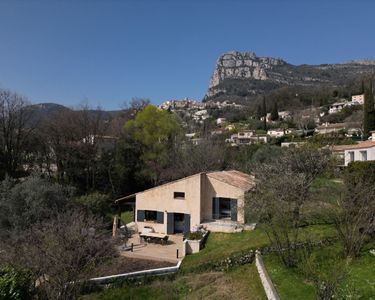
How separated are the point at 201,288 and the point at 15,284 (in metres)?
7.37

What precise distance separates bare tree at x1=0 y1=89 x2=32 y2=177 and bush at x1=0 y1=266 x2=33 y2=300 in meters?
23.9

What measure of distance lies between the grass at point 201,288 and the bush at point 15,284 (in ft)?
11.9

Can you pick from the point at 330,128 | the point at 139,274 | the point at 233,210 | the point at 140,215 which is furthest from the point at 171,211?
the point at 330,128

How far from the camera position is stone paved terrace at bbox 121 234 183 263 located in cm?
1947

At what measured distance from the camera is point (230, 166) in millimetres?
43000

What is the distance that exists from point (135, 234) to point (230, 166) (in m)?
20.8

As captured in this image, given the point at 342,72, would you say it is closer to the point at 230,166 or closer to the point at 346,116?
the point at 346,116

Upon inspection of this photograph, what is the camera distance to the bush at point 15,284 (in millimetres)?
10656

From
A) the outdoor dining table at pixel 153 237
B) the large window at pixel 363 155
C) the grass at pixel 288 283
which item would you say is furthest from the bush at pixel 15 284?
the large window at pixel 363 155

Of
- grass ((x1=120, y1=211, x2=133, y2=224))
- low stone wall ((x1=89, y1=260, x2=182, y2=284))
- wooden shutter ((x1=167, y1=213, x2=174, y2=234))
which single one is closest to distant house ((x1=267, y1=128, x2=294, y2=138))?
grass ((x1=120, y1=211, x2=133, y2=224))

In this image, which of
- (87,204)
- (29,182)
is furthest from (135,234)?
(29,182)

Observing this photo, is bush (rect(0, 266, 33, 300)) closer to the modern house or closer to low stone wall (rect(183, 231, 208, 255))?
low stone wall (rect(183, 231, 208, 255))

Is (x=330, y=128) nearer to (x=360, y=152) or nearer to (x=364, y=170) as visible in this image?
(x=360, y=152)

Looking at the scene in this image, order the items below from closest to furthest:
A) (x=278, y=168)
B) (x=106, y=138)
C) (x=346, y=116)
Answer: (x=278, y=168)
(x=106, y=138)
(x=346, y=116)
